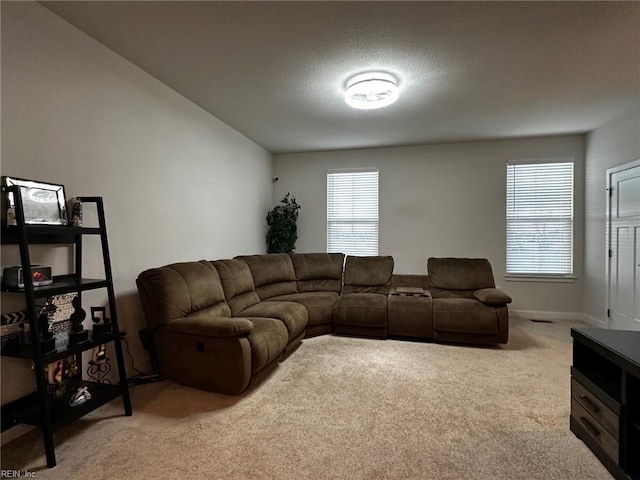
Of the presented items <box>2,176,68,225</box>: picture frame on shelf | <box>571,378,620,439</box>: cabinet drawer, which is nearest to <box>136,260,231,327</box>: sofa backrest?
<box>2,176,68,225</box>: picture frame on shelf

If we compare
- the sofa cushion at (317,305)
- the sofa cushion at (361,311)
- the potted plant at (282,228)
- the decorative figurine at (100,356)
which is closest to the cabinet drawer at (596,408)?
the sofa cushion at (361,311)

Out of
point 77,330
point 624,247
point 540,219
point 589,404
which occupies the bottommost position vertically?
point 589,404

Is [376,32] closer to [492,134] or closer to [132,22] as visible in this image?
[132,22]

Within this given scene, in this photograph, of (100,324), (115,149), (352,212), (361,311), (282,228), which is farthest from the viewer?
(352,212)

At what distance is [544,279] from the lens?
190 inches

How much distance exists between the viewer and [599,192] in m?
4.34

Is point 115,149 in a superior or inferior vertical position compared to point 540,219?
superior

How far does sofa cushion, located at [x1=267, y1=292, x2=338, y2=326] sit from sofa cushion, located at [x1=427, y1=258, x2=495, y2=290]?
Answer: 4.72ft

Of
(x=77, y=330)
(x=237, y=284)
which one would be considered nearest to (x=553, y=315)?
(x=237, y=284)

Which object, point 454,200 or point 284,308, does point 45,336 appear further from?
point 454,200

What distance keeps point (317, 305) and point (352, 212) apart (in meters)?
2.13

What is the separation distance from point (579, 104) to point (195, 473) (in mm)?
4835

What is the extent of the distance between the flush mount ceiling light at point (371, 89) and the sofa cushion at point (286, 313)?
2225 mm

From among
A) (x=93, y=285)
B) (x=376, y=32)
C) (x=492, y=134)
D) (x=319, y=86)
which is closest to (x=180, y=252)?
(x=93, y=285)
